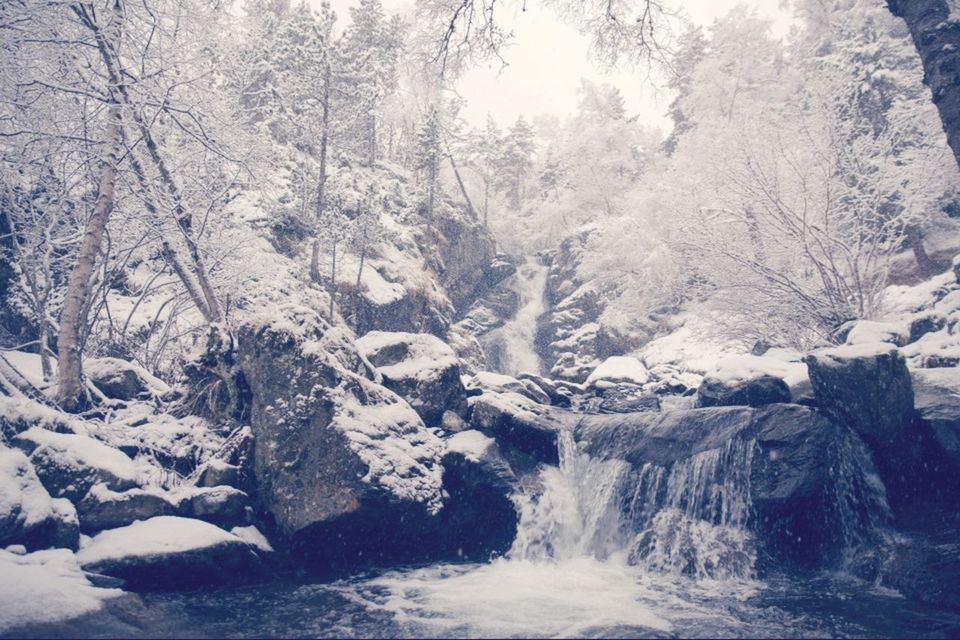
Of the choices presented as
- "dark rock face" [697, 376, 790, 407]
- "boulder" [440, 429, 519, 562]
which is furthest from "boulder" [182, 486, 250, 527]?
"dark rock face" [697, 376, 790, 407]

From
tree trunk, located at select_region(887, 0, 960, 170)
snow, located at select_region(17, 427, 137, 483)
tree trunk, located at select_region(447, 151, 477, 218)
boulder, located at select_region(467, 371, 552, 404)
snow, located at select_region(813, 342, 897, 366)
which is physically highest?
tree trunk, located at select_region(447, 151, 477, 218)

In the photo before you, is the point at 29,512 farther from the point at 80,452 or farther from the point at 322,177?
the point at 322,177

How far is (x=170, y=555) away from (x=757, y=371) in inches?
340

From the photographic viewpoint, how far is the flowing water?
4137 millimetres

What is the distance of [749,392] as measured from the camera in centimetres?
835

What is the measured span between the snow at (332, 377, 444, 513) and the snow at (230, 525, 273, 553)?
1.30 meters

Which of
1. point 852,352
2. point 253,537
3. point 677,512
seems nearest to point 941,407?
point 852,352

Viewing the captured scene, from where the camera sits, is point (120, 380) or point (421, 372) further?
point (421, 372)

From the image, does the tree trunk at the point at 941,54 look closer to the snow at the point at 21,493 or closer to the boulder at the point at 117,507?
the boulder at the point at 117,507

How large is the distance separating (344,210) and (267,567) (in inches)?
866

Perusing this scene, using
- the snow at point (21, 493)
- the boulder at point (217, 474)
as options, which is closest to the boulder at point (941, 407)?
the boulder at point (217, 474)

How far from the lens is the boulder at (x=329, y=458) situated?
230 inches

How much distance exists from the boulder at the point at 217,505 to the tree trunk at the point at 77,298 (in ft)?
Result: 8.40

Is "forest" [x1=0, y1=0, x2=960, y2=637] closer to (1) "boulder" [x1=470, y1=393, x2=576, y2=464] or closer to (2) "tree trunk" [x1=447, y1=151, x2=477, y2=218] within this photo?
(1) "boulder" [x1=470, y1=393, x2=576, y2=464]
